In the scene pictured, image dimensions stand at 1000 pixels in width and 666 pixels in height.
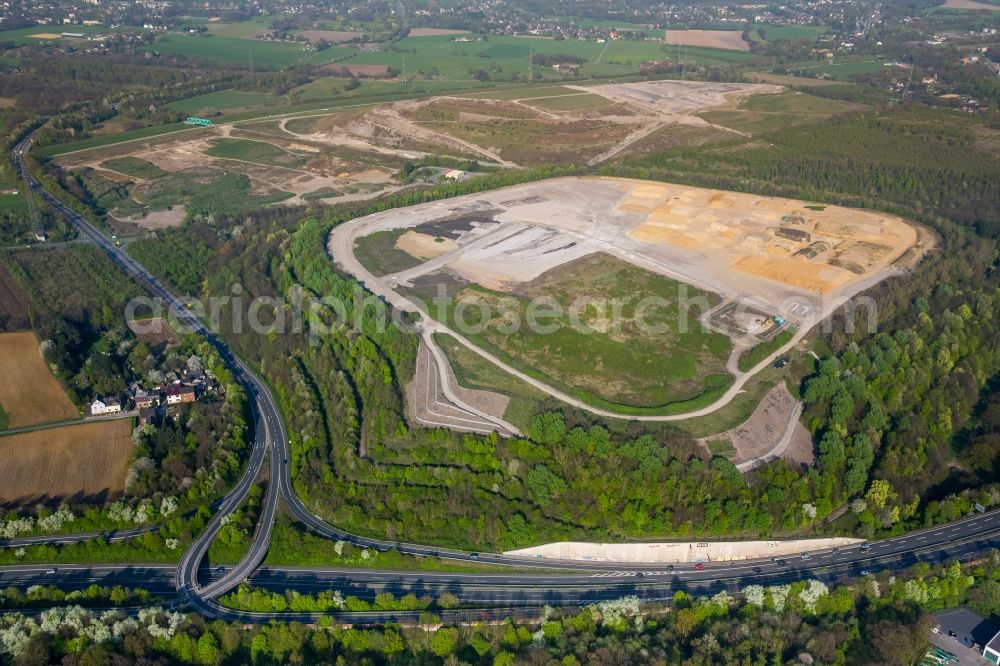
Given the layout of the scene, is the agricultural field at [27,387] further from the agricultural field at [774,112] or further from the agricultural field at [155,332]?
the agricultural field at [774,112]

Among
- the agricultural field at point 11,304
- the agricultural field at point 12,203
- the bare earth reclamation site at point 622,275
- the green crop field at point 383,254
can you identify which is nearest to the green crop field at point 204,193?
the agricultural field at point 12,203

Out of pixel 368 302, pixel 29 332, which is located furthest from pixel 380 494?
pixel 29 332

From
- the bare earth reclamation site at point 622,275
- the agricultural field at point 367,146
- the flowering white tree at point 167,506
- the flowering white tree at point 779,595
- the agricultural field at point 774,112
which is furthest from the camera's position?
the agricultural field at point 774,112

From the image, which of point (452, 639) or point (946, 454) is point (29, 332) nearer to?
point (452, 639)

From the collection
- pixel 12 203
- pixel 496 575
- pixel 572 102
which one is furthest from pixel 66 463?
pixel 572 102

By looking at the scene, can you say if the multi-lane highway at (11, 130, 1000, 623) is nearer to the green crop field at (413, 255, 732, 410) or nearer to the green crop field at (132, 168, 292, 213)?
the green crop field at (413, 255, 732, 410)

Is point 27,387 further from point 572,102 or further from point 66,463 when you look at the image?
point 572,102
